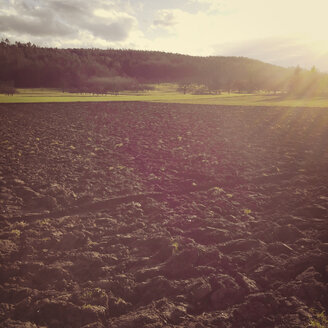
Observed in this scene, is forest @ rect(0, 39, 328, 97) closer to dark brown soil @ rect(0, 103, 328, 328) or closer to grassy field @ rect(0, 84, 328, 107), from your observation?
grassy field @ rect(0, 84, 328, 107)

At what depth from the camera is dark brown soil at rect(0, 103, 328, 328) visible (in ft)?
15.4

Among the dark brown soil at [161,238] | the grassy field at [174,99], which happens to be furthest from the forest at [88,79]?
the dark brown soil at [161,238]

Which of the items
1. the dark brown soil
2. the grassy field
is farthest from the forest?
the dark brown soil

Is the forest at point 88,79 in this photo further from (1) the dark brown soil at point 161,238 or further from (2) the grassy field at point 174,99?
(1) the dark brown soil at point 161,238

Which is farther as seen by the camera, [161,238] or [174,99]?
[174,99]

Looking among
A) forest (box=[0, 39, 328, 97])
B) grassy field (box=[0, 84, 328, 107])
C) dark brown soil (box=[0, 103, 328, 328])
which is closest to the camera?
dark brown soil (box=[0, 103, 328, 328])

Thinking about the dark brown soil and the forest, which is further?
the forest

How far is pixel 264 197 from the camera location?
30.1 feet

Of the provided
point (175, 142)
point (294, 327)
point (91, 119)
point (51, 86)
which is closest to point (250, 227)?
point (294, 327)

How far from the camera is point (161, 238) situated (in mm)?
6672

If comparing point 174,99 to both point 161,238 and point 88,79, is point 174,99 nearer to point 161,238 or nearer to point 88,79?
point 161,238

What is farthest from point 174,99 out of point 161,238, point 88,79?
point 88,79

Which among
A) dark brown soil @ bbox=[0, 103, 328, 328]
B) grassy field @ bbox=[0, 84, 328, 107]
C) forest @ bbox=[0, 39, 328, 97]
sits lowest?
dark brown soil @ bbox=[0, 103, 328, 328]

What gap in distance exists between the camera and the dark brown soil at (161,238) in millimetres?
4691
